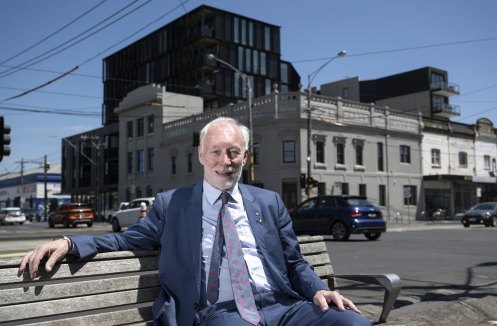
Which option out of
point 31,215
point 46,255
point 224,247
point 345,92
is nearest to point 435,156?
point 345,92

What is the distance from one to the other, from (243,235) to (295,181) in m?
32.2

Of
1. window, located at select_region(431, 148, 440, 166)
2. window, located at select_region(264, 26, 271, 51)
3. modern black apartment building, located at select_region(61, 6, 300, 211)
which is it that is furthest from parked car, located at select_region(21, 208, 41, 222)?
window, located at select_region(431, 148, 440, 166)

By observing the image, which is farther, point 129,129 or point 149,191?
point 129,129

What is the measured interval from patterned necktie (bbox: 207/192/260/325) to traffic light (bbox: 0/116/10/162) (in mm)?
15007

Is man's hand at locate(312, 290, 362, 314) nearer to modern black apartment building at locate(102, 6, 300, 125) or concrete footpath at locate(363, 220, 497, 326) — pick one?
concrete footpath at locate(363, 220, 497, 326)

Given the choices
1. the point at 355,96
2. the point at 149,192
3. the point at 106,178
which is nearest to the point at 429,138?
the point at 355,96

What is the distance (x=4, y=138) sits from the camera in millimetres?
15914

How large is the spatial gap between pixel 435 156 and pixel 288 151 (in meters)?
16.8

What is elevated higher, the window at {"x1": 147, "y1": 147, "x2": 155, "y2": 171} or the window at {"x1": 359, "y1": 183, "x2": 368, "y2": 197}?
the window at {"x1": 147, "y1": 147, "x2": 155, "y2": 171}

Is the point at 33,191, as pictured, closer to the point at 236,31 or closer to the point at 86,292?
the point at 236,31

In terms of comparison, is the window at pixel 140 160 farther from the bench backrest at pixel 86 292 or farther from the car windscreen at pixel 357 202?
the bench backrest at pixel 86 292

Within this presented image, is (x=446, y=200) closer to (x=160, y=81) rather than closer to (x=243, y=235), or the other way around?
(x=160, y=81)

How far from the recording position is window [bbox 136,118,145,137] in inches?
1994

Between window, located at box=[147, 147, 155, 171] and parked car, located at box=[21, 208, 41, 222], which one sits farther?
parked car, located at box=[21, 208, 41, 222]
